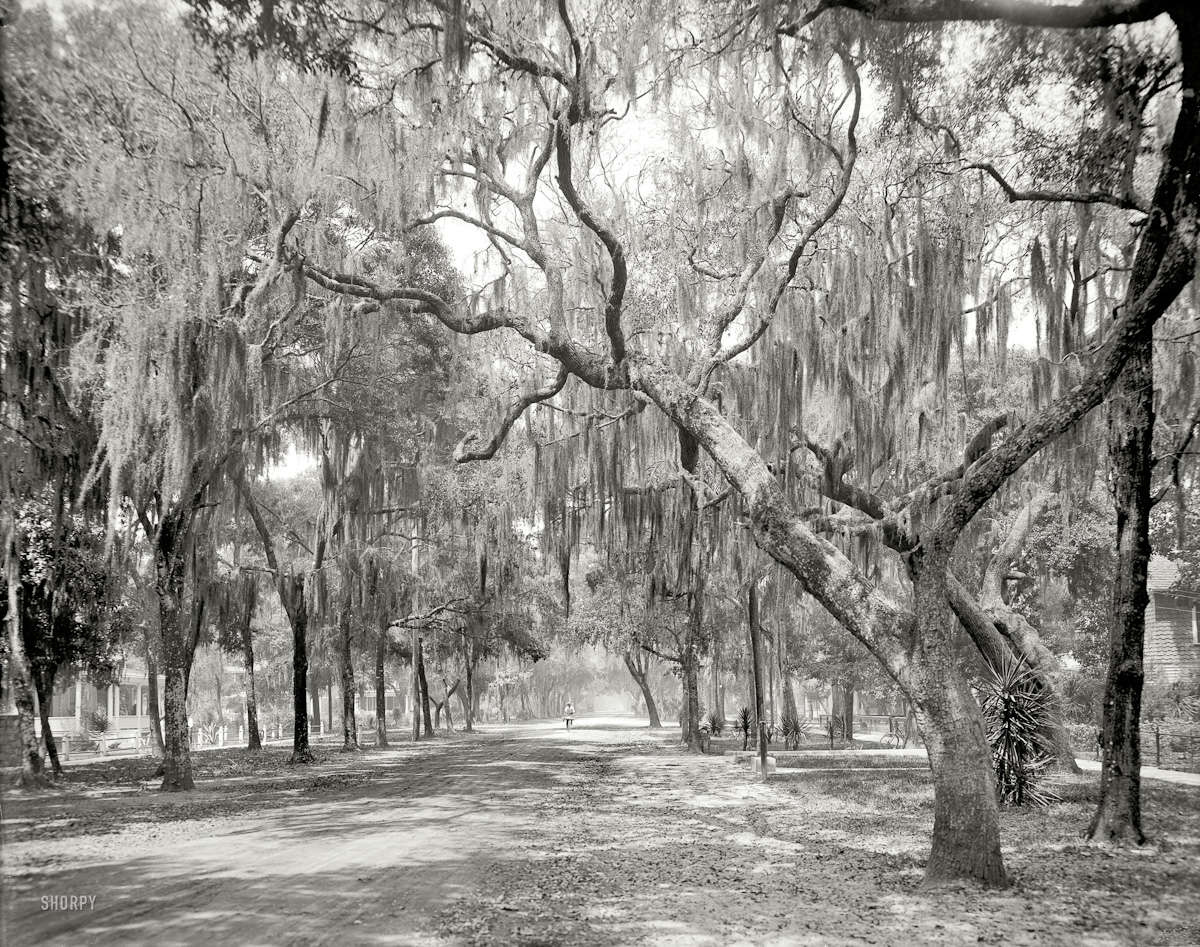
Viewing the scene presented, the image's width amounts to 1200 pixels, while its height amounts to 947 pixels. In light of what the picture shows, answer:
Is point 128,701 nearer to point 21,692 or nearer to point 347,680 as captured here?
point 347,680

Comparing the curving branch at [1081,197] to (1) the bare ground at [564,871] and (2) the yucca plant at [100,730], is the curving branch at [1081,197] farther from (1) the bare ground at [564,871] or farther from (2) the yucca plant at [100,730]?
(2) the yucca plant at [100,730]

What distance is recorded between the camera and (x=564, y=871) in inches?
293

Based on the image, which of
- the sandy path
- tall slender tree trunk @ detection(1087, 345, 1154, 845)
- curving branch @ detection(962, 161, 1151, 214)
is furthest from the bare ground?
curving branch @ detection(962, 161, 1151, 214)

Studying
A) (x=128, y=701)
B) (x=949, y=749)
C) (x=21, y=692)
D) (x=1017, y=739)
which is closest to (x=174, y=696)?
(x=21, y=692)

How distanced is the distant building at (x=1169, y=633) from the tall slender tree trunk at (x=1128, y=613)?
2249 cm

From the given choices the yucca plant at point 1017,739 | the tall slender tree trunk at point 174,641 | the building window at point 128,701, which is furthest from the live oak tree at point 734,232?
the building window at point 128,701

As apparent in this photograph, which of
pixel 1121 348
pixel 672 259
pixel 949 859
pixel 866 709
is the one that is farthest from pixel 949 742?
pixel 866 709

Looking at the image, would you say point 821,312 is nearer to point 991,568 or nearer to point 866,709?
point 991,568

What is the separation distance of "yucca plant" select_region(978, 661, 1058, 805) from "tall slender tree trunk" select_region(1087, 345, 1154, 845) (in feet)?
8.16

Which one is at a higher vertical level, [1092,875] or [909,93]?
[909,93]

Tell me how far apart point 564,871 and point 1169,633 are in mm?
29515

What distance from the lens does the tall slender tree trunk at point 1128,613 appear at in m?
8.12

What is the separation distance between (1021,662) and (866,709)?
51.4 meters

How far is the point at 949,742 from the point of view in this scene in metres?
6.92
